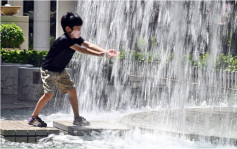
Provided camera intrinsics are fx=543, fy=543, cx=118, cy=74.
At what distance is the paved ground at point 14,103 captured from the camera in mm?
12125

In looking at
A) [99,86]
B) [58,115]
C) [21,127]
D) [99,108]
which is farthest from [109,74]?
[21,127]

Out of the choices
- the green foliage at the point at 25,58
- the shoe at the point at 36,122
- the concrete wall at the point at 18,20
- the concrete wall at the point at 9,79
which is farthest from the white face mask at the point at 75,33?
the concrete wall at the point at 18,20

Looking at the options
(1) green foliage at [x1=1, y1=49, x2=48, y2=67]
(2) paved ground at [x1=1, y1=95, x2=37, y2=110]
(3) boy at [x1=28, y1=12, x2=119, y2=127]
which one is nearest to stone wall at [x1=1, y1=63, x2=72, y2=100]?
(2) paved ground at [x1=1, y1=95, x2=37, y2=110]

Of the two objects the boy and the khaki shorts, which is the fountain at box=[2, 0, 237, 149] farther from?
the khaki shorts

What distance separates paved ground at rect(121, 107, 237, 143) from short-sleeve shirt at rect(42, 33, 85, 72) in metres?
1.36

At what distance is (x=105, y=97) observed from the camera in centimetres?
1425

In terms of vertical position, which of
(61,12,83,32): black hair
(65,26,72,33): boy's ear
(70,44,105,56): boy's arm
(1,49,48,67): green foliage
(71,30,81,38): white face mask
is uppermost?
(61,12,83,32): black hair

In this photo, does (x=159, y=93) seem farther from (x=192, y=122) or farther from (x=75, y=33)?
(x=75, y=33)

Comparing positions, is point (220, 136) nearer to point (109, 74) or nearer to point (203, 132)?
point (203, 132)

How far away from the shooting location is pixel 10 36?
1986 cm

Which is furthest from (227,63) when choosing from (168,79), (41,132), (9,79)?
(41,132)

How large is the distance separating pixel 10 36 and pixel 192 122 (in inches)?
496

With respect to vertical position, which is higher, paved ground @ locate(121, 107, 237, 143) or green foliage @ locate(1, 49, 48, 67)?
green foliage @ locate(1, 49, 48, 67)

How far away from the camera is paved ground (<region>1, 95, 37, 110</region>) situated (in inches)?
477
